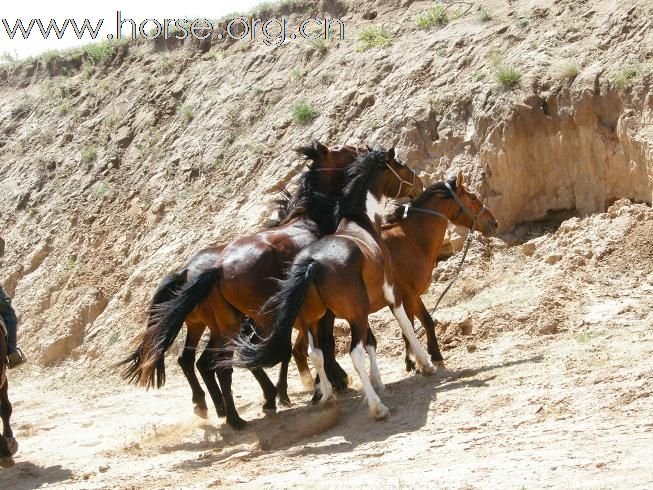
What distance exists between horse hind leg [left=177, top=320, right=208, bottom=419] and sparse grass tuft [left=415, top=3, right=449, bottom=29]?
29.2ft

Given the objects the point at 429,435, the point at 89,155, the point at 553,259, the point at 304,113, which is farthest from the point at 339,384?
the point at 89,155

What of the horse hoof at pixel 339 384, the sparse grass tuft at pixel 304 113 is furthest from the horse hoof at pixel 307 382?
the sparse grass tuft at pixel 304 113

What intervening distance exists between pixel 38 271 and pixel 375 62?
7.79 m

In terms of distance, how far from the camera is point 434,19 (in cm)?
1702

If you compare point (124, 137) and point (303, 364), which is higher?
point (124, 137)

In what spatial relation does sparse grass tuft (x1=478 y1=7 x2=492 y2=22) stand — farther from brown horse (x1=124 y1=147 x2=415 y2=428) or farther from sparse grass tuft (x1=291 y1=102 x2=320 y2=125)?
brown horse (x1=124 y1=147 x2=415 y2=428)

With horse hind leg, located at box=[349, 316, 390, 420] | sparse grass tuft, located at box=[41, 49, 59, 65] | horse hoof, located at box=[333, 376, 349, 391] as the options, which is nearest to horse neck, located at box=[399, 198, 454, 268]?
horse hoof, located at box=[333, 376, 349, 391]

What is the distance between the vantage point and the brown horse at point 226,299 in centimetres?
907

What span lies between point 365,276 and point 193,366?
2.66 metres

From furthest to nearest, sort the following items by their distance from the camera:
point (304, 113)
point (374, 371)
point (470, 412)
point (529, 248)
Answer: point (304, 113), point (529, 248), point (374, 371), point (470, 412)

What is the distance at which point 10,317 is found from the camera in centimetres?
945

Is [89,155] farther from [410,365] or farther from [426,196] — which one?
[410,365]

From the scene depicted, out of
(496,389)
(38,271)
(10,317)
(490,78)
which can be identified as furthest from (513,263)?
(38,271)

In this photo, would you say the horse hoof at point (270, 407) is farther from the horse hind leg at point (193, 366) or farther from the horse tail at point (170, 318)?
the horse tail at point (170, 318)
